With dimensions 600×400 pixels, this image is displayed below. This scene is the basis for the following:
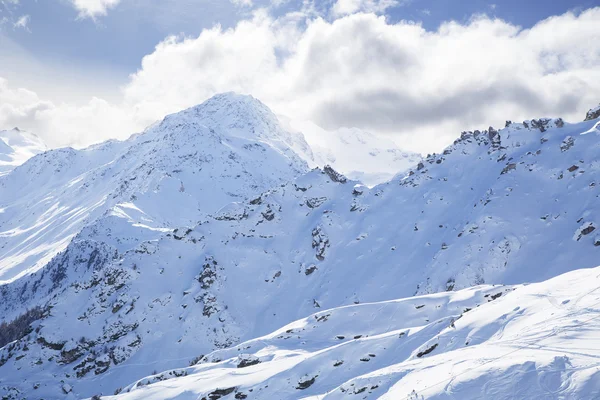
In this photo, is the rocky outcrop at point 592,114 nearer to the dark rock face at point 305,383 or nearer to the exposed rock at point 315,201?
the exposed rock at point 315,201

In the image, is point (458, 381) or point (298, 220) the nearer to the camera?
point (458, 381)

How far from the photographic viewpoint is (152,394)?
41.5m

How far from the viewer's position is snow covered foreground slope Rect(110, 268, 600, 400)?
2023 cm

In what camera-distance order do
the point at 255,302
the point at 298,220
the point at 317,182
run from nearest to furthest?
the point at 255,302, the point at 298,220, the point at 317,182

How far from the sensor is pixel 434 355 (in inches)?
1161

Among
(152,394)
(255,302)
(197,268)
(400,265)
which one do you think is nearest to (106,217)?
(197,268)

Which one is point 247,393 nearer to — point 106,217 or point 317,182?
point 317,182

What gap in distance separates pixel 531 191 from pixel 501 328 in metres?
57.2

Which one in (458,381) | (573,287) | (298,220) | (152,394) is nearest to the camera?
(458,381)

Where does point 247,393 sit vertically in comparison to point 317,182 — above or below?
below

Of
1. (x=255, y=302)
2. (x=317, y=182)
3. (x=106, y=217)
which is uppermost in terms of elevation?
(x=106, y=217)

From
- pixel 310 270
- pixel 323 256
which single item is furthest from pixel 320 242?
pixel 310 270

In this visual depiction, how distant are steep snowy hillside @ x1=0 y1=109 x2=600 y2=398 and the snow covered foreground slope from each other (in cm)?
2452

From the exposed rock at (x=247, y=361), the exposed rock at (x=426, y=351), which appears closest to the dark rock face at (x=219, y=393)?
the exposed rock at (x=247, y=361)
